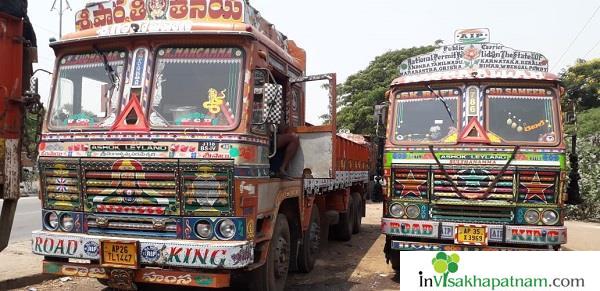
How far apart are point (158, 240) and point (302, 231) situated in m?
2.29

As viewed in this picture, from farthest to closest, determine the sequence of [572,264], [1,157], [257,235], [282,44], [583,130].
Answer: [583,130] < [282,44] < [1,157] < [257,235] < [572,264]

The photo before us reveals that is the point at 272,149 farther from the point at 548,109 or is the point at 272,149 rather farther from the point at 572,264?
the point at 548,109

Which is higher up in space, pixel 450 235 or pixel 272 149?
pixel 272 149

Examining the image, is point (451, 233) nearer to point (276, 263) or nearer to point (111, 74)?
point (276, 263)

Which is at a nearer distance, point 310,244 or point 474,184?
point 474,184

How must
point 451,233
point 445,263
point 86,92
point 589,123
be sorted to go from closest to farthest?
point 445,263
point 86,92
point 451,233
point 589,123

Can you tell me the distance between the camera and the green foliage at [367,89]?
2318cm

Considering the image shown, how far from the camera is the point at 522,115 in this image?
20.9ft

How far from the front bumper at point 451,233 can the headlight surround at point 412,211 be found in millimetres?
78

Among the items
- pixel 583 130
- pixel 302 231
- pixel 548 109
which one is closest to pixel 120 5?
pixel 302 231

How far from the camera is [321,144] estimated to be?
20.0 ft

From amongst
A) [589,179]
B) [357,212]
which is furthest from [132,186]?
[589,179]

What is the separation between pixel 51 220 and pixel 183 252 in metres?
1.50

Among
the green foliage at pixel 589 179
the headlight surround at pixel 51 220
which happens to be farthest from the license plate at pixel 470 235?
the green foliage at pixel 589 179
